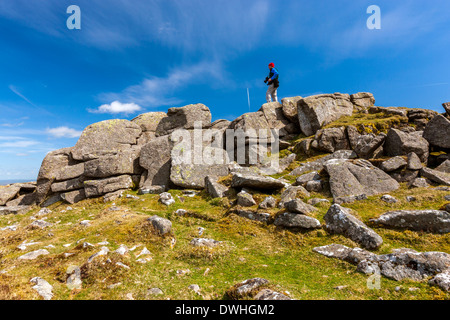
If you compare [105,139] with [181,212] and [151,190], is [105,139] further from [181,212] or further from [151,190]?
[181,212]

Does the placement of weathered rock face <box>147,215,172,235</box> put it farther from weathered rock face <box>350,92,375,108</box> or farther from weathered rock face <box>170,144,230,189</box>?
weathered rock face <box>350,92,375,108</box>

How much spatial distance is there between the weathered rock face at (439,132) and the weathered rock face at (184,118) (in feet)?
82.6

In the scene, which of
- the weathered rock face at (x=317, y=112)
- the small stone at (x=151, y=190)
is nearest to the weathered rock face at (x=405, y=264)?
the small stone at (x=151, y=190)

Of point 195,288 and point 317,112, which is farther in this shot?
point 317,112

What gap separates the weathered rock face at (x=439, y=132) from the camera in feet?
66.9

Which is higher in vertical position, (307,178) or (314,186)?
(307,178)

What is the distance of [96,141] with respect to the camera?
2747 cm

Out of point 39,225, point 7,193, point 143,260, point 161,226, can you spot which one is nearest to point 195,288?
point 143,260

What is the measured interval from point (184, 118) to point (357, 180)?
2338 centimetres

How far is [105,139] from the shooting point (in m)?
28.0

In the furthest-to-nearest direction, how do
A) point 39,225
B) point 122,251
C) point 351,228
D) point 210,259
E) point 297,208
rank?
point 39,225 < point 297,208 < point 351,228 < point 210,259 < point 122,251

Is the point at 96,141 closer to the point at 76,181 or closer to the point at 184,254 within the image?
the point at 76,181

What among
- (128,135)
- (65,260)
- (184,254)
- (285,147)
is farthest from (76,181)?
(285,147)

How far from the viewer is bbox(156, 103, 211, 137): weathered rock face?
106ft
